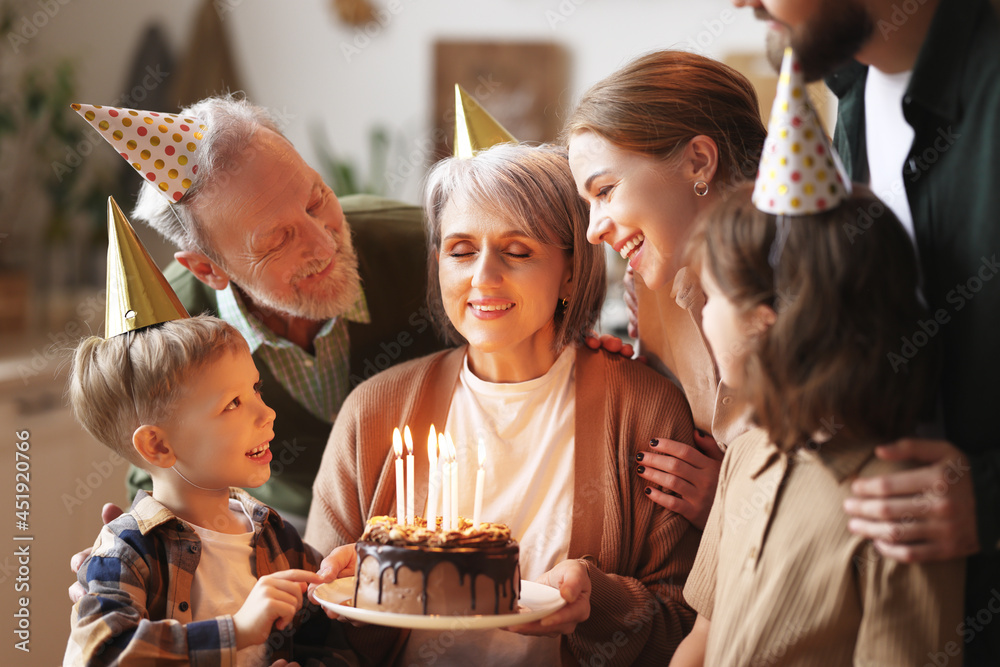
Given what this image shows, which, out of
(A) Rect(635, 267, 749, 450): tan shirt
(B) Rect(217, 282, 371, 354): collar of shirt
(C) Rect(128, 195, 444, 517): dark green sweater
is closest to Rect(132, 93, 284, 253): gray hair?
(B) Rect(217, 282, 371, 354): collar of shirt

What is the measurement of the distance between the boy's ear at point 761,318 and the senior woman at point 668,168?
0.44 metres

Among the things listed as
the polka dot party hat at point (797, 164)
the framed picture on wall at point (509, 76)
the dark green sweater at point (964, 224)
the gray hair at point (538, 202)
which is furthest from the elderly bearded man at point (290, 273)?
the framed picture on wall at point (509, 76)

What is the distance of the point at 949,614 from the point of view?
4.14 ft

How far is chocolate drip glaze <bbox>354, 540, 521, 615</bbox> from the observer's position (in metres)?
1.47

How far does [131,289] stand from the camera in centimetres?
174

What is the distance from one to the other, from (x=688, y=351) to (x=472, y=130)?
76cm

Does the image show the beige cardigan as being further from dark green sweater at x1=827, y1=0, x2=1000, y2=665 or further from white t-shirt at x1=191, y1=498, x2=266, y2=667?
dark green sweater at x1=827, y1=0, x2=1000, y2=665

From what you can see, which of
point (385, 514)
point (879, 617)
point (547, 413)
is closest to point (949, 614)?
point (879, 617)

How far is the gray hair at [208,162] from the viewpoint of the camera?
7.13 ft

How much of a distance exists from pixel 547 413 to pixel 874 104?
92cm

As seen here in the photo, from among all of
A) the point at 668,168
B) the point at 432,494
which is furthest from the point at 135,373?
the point at 668,168

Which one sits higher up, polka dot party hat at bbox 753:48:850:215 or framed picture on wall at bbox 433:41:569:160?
framed picture on wall at bbox 433:41:569:160

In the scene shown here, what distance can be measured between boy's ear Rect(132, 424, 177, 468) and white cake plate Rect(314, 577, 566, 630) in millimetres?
399

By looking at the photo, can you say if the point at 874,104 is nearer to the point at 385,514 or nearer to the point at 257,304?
the point at 385,514
